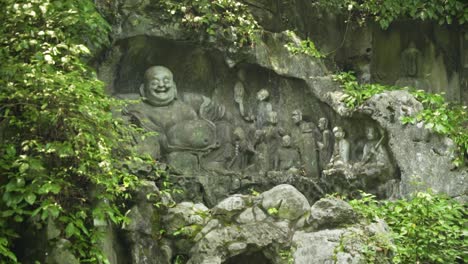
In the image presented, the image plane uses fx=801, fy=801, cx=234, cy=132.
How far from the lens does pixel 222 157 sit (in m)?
11.6

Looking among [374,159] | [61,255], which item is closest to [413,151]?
[374,159]

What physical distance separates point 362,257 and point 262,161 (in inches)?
149

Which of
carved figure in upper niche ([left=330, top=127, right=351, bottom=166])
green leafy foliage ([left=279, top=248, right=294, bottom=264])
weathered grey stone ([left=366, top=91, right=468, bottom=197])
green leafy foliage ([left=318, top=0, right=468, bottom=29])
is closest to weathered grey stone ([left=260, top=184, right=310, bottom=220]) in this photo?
green leafy foliage ([left=279, top=248, right=294, bottom=264])

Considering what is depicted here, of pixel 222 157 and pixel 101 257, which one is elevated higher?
pixel 222 157

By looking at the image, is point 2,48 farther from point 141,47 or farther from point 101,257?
point 141,47

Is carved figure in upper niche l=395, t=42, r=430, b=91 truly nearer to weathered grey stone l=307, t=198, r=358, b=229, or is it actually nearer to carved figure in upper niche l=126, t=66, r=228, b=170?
carved figure in upper niche l=126, t=66, r=228, b=170

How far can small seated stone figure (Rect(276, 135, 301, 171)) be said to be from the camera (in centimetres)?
1165

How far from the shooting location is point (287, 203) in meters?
8.60

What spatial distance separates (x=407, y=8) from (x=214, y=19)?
9.87ft

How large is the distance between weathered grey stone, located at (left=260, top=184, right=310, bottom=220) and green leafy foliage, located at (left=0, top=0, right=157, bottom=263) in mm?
1483

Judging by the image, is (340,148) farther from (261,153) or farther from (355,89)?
(261,153)

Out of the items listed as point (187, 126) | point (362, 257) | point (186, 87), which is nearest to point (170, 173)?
point (187, 126)

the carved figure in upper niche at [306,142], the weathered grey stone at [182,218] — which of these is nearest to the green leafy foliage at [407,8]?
the carved figure in upper niche at [306,142]

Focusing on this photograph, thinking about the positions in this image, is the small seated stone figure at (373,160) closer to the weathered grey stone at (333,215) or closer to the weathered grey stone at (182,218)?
the weathered grey stone at (333,215)
